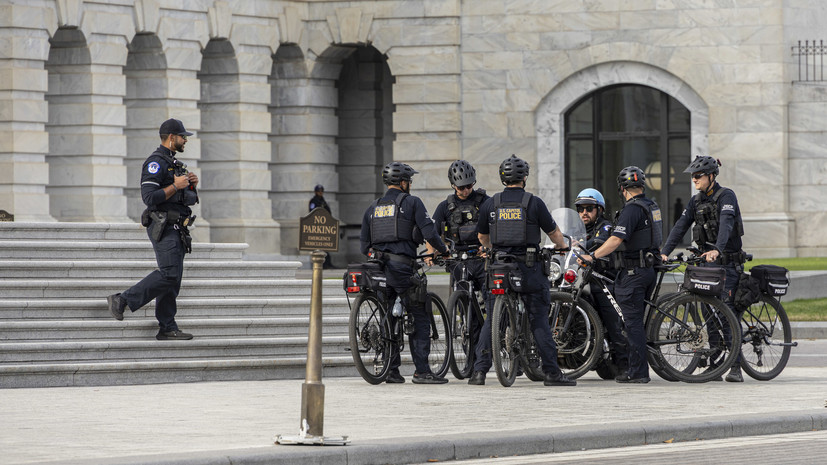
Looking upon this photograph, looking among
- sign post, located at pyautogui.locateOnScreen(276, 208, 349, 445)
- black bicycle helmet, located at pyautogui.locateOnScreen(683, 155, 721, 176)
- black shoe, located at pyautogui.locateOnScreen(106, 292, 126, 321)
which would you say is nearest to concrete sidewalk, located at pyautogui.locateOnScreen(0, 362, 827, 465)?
sign post, located at pyautogui.locateOnScreen(276, 208, 349, 445)

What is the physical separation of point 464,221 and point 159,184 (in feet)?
8.49

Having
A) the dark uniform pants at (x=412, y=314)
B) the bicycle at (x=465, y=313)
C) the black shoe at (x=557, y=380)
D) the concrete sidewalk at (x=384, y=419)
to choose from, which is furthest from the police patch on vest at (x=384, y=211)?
the black shoe at (x=557, y=380)

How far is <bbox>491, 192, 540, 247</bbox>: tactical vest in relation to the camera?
527 inches

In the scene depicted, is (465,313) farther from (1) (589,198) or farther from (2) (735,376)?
(2) (735,376)

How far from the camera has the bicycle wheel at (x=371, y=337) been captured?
13633 mm

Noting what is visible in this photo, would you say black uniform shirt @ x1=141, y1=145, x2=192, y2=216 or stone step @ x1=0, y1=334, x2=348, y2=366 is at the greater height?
black uniform shirt @ x1=141, y1=145, x2=192, y2=216

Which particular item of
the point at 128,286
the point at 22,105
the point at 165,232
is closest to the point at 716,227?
the point at 165,232

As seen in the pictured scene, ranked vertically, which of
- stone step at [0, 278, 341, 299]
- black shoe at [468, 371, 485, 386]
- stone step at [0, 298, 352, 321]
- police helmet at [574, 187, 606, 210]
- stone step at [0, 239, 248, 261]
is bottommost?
black shoe at [468, 371, 485, 386]

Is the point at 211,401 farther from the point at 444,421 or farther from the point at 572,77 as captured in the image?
the point at 572,77

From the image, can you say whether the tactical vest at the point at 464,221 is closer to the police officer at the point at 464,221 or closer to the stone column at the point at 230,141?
the police officer at the point at 464,221

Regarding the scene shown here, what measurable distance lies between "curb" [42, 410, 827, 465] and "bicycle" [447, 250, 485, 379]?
Result: 11.1 ft

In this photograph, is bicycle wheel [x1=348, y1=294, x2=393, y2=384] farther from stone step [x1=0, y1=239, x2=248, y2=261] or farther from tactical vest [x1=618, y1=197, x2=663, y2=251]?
stone step [x1=0, y1=239, x2=248, y2=261]

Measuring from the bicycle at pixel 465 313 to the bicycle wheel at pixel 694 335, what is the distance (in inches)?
57.1

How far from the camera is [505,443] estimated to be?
990cm
